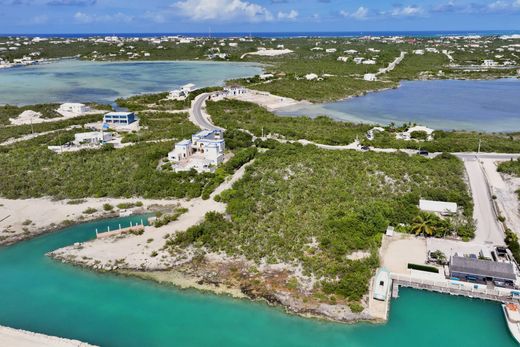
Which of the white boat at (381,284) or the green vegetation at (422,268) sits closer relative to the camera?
the white boat at (381,284)

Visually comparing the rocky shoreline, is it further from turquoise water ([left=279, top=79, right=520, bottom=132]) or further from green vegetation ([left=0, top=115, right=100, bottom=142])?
turquoise water ([left=279, top=79, right=520, bottom=132])

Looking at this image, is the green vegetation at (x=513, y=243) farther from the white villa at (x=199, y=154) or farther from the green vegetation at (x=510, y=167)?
Result: the white villa at (x=199, y=154)

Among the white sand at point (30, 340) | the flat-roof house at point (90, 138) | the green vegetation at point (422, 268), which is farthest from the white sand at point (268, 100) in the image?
the white sand at point (30, 340)

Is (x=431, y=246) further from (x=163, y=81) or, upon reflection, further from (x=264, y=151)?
(x=163, y=81)

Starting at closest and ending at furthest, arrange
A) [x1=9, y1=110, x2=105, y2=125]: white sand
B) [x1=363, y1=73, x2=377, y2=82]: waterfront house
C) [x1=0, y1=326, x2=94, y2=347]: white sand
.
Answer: [x1=0, y1=326, x2=94, y2=347]: white sand → [x1=9, y1=110, x2=105, y2=125]: white sand → [x1=363, y1=73, x2=377, y2=82]: waterfront house

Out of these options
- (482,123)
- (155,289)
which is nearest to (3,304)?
(155,289)

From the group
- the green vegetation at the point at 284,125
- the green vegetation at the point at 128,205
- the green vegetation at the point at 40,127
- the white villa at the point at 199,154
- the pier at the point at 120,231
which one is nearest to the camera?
the pier at the point at 120,231

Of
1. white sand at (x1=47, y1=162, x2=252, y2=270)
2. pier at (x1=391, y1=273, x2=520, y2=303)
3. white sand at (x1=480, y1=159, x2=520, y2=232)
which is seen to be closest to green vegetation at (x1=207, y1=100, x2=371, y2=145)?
white sand at (x1=480, y1=159, x2=520, y2=232)
